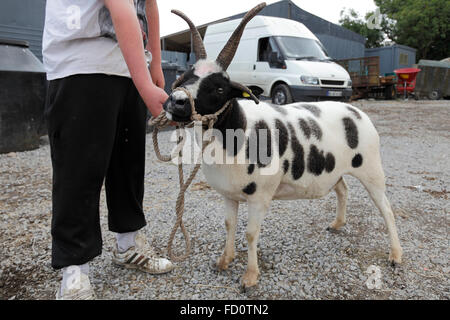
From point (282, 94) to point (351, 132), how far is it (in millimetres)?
7648

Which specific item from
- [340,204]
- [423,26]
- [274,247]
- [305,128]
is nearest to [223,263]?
[274,247]

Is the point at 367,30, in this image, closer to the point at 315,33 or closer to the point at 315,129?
the point at 315,33

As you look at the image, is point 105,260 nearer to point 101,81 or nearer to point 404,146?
point 101,81

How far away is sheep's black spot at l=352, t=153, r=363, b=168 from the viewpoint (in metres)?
2.73

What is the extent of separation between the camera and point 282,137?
245 centimetres

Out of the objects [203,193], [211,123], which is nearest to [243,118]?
[211,123]

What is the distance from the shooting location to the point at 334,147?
2.64 metres

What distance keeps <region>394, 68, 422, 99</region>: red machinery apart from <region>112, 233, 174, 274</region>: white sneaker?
1797 cm

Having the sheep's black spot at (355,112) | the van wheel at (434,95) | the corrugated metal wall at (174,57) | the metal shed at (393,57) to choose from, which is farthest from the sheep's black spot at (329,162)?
the metal shed at (393,57)

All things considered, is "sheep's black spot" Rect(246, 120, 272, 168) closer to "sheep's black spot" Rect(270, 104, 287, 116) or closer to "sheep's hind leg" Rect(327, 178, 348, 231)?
"sheep's black spot" Rect(270, 104, 287, 116)

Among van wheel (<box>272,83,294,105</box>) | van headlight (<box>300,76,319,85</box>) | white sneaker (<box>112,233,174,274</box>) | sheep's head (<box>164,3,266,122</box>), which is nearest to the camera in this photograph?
sheep's head (<box>164,3,266,122</box>)

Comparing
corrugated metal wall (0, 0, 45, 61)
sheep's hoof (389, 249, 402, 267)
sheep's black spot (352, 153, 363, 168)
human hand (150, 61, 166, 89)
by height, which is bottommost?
sheep's hoof (389, 249, 402, 267)

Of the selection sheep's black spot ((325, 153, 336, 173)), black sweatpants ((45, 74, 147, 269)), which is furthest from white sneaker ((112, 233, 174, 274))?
sheep's black spot ((325, 153, 336, 173))

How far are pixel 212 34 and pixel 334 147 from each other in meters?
11.0
